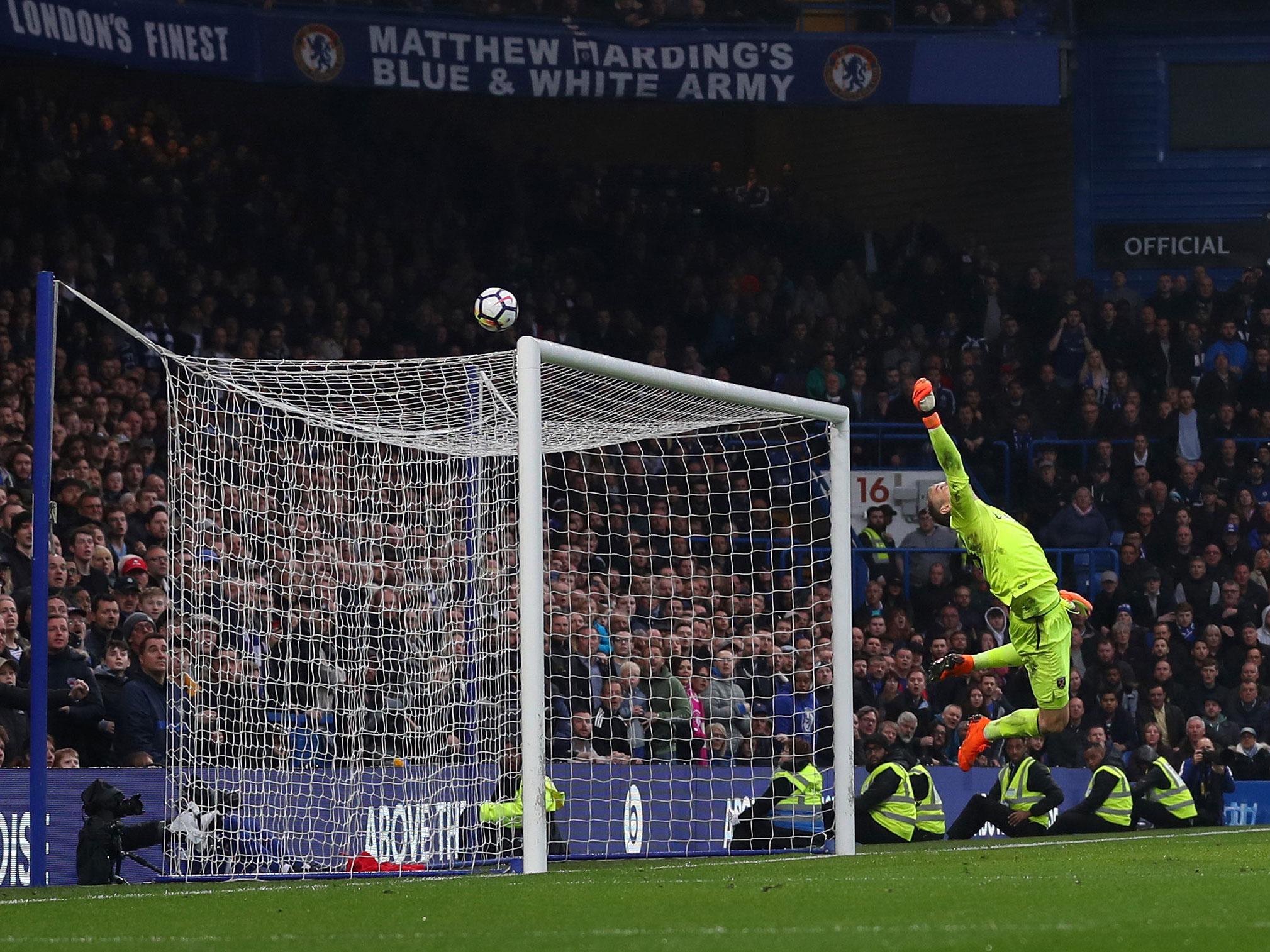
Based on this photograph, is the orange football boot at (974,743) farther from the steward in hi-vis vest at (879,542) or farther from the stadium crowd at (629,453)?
the steward in hi-vis vest at (879,542)

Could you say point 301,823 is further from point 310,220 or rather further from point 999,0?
point 999,0

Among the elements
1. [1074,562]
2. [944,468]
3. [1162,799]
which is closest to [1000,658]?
[944,468]

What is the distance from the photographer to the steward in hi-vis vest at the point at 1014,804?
14.2m

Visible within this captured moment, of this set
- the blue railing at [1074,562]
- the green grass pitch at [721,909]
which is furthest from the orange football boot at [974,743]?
the blue railing at [1074,562]

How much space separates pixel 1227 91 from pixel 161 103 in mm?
12523

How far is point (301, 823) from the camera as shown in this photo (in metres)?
11.3

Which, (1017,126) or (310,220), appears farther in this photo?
(1017,126)

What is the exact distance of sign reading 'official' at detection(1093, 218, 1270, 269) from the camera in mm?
24156

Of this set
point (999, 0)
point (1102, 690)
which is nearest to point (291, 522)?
point (1102, 690)

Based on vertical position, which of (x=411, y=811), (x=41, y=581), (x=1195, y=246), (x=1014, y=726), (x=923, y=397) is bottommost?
(x=411, y=811)

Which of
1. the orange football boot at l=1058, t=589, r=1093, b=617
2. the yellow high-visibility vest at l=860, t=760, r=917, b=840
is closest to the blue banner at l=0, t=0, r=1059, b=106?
the yellow high-visibility vest at l=860, t=760, r=917, b=840

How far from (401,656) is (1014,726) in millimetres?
3743

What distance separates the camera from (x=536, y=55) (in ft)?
65.2

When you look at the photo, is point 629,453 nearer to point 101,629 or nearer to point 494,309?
point 101,629
